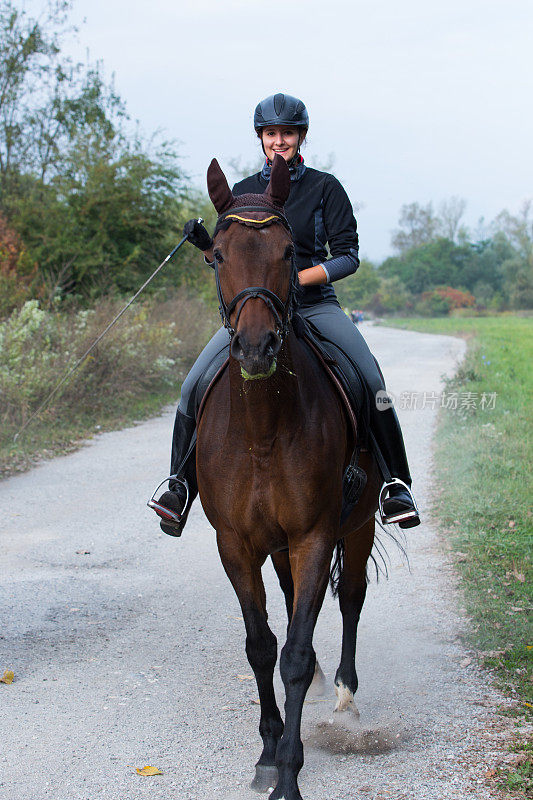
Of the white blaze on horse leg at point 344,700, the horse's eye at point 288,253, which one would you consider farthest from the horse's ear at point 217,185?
→ the white blaze on horse leg at point 344,700

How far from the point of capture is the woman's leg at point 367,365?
4453 millimetres

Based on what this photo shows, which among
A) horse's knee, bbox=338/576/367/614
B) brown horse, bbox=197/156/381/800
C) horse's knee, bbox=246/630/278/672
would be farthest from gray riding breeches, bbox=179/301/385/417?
horse's knee, bbox=246/630/278/672

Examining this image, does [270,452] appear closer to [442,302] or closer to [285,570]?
[285,570]

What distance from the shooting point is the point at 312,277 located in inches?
160

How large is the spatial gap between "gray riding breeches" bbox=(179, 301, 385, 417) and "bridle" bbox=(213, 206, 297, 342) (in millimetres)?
997

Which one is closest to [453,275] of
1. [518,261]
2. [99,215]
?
[518,261]

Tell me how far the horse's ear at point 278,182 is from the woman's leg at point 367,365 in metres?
1.07

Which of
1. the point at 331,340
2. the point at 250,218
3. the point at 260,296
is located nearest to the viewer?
the point at 260,296

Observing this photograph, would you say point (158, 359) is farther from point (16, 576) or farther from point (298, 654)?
point (298, 654)

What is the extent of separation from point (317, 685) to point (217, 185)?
2.92 m

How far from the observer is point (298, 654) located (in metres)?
3.46

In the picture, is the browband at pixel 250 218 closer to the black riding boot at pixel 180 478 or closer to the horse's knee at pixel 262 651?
the black riding boot at pixel 180 478

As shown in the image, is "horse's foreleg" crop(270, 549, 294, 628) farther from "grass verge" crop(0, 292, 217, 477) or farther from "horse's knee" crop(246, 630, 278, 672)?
"grass verge" crop(0, 292, 217, 477)

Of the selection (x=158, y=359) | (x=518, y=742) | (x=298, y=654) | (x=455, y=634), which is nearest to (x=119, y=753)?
(x=298, y=654)
